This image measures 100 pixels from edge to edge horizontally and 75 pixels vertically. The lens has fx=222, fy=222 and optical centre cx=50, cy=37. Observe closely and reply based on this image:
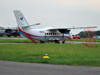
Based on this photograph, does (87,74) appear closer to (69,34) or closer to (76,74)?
(76,74)

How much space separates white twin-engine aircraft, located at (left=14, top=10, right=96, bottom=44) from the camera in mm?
40219

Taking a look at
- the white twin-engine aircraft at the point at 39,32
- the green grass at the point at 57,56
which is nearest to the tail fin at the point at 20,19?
the white twin-engine aircraft at the point at 39,32

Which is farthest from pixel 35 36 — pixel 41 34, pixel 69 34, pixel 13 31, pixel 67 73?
pixel 13 31

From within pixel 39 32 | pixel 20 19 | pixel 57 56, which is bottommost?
pixel 57 56

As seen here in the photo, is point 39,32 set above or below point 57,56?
above

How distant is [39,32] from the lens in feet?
A: 137

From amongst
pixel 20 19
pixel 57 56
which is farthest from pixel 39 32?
pixel 57 56

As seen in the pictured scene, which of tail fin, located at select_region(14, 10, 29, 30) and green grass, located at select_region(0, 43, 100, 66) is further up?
tail fin, located at select_region(14, 10, 29, 30)

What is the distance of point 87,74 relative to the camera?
9.22m

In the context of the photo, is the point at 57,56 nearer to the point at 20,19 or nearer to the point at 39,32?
the point at 20,19

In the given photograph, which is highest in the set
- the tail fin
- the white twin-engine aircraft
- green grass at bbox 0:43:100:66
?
the tail fin

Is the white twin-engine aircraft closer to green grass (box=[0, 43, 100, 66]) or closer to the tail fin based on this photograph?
the tail fin

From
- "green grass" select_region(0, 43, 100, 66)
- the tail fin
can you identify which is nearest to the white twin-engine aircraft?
the tail fin

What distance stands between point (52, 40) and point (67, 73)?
112 ft
